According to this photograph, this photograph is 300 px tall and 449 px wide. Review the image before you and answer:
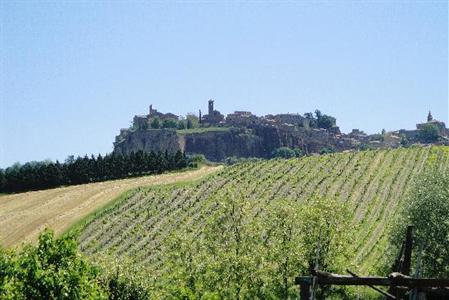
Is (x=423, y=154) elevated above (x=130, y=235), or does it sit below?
above

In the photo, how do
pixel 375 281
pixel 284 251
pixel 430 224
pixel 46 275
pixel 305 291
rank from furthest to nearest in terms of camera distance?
pixel 430 224 < pixel 284 251 < pixel 46 275 < pixel 305 291 < pixel 375 281

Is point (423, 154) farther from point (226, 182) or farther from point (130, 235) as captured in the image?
point (130, 235)

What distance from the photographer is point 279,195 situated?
87438 mm

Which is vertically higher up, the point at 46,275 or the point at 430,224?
the point at 46,275

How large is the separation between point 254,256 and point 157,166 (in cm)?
8764

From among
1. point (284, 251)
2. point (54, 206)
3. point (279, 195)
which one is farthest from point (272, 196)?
point (284, 251)

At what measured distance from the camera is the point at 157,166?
5079 inches

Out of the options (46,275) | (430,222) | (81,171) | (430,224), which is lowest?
(430,224)

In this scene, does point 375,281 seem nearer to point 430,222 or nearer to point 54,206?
point 430,222

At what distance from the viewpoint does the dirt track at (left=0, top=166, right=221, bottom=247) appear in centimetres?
8382

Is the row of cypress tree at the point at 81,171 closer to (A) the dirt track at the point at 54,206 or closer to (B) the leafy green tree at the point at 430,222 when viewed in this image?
(A) the dirt track at the point at 54,206

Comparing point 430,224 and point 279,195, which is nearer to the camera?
point 430,224

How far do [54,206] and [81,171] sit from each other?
89.8 feet

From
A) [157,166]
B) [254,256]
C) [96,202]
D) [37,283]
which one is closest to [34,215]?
[96,202]
